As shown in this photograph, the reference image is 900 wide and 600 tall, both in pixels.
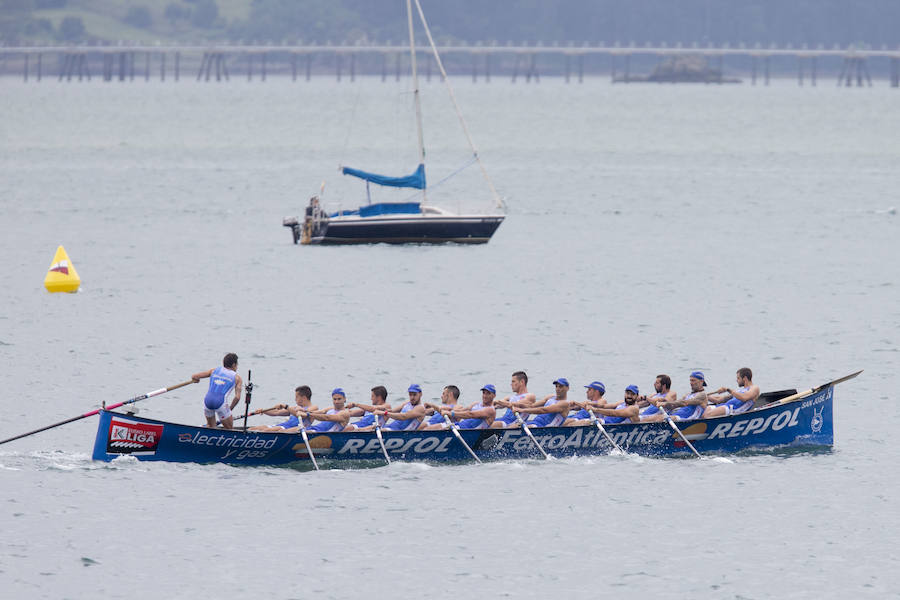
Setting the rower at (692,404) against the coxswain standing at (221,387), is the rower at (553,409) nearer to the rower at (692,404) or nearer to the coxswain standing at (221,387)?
the rower at (692,404)

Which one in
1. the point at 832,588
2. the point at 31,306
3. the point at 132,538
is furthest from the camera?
the point at 31,306

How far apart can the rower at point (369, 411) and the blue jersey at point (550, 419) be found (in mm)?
3416

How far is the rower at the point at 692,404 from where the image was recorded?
32875 mm

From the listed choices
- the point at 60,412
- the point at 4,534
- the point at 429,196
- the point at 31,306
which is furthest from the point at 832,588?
the point at 429,196

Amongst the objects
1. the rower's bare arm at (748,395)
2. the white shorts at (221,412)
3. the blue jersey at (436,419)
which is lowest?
the blue jersey at (436,419)

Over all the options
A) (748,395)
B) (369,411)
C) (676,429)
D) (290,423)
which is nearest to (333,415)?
(369,411)

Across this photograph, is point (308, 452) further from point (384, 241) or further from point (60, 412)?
point (384, 241)

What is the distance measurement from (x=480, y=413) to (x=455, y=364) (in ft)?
38.8

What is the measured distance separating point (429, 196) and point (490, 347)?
5484cm

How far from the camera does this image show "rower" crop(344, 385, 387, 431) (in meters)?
31.8

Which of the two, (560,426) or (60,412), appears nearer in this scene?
(560,426)

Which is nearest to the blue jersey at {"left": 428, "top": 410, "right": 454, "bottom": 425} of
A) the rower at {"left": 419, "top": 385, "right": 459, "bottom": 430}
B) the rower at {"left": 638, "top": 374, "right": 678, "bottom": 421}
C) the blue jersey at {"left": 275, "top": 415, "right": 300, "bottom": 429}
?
the rower at {"left": 419, "top": 385, "right": 459, "bottom": 430}

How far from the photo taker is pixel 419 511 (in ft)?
97.1

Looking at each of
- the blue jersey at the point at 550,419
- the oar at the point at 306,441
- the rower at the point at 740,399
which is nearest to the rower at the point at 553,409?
the blue jersey at the point at 550,419
